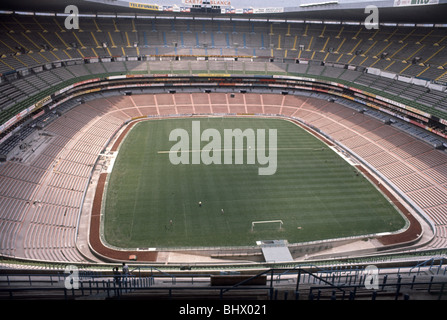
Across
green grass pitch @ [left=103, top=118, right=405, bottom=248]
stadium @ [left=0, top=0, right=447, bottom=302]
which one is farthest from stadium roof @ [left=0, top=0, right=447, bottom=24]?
green grass pitch @ [left=103, top=118, right=405, bottom=248]

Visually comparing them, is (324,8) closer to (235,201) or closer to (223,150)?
(223,150)

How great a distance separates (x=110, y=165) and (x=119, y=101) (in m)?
24.0

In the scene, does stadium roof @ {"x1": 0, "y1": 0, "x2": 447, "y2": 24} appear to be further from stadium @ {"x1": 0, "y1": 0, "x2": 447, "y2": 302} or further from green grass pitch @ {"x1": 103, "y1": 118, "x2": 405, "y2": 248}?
green grass pitch @ {"x1": 103, "y1": 118, "x2": 405, "y2": 248}

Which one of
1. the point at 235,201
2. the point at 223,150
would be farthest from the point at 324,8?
the point at 235,201

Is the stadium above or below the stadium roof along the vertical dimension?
below

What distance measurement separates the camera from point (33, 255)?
82.2 ft

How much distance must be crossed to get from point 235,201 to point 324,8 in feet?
151

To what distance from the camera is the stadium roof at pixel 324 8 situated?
49.6m

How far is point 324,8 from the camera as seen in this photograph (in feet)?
201

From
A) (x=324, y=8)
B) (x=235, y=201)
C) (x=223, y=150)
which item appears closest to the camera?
(x=235, y=201)

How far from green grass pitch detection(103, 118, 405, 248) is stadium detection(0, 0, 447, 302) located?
225 mm

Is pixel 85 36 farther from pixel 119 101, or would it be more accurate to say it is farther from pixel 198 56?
pixel 198 56

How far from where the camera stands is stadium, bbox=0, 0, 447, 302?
1975 cm

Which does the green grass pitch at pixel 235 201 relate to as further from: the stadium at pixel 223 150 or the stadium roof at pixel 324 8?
the stadium roof at pixel 324 8
